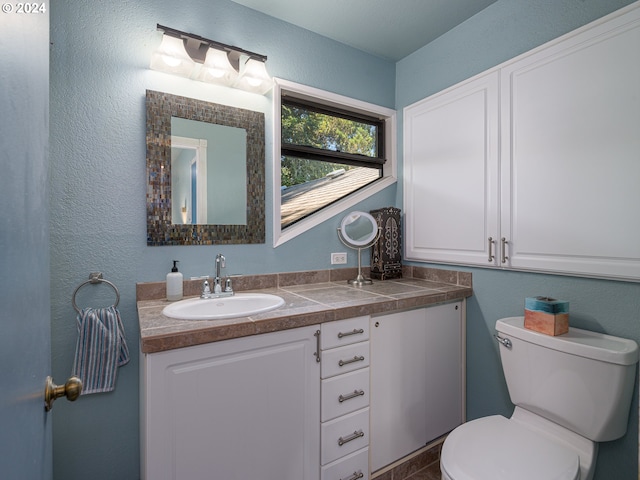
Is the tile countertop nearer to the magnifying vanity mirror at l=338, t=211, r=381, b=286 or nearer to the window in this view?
the magnifying vanity mirror at l=338, t=211, r=381, b=286

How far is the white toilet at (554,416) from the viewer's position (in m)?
1.09

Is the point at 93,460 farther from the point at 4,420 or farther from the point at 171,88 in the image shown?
the point at 171,88

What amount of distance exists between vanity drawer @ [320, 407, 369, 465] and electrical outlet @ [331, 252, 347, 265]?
3.07ft

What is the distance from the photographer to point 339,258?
84.7 inches

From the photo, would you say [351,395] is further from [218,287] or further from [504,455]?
[218,287]

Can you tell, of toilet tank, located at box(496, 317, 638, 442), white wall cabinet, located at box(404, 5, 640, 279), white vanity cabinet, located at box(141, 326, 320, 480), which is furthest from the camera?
white wall cabinet, located at box(404, 5, 640, 279)

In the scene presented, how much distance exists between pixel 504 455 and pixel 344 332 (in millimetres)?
731

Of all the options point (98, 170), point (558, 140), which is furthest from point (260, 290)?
point (558, 140)

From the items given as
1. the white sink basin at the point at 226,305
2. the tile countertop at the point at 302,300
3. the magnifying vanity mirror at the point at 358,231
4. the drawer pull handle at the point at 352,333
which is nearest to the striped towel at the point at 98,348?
the tile countertop at the point at 302,300

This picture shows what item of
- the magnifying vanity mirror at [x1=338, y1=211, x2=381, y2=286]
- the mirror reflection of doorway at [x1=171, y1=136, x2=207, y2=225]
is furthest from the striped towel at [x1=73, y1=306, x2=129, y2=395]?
the magnifying vanity mirror at [x1=338, y1=211, x2=381, y2=286]

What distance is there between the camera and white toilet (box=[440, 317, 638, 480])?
1095mm

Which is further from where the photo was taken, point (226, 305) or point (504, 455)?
point (226, 305)

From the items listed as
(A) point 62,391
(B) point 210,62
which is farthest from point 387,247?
(A) point 62,391

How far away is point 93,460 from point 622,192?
8.58ft
